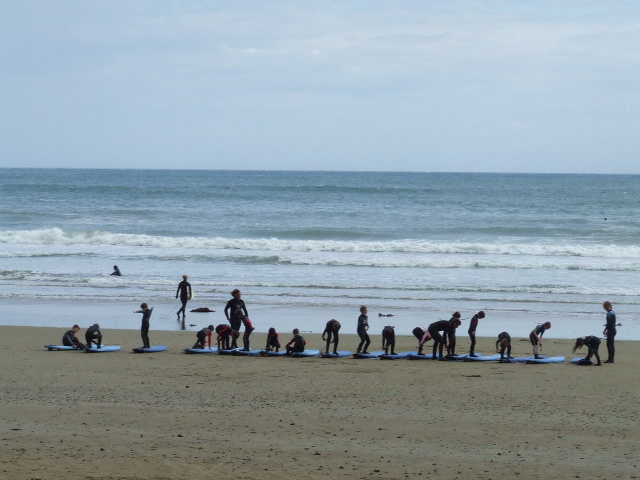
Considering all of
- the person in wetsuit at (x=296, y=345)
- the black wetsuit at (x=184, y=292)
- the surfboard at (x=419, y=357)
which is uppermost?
the black wetsuit at (x=184, y=292)

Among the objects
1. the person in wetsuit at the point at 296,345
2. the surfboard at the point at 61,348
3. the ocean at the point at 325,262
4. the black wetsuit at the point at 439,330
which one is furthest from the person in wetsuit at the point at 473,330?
the surfboard at the point at 61,348

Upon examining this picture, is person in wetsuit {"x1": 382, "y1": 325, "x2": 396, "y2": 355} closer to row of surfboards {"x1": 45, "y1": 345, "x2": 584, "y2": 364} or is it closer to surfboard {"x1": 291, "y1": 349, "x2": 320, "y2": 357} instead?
row of surfboards {"x1": 45, "y1": 345, "x2": 584, "y2": 364}

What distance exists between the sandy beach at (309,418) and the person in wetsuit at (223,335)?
81cm

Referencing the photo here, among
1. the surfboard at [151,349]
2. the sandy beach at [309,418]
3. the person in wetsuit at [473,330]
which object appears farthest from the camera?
the surfboard at [151,349]

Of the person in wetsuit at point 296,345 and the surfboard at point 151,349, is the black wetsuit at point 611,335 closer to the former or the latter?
the person in wetsuit at point 296,345

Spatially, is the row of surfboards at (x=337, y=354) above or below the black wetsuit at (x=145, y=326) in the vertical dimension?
below

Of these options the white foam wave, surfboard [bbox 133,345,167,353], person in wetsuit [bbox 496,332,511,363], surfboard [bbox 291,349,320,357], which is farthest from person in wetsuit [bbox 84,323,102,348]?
the white foam wave

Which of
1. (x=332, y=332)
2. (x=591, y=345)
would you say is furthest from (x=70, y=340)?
(x=591, y=345)

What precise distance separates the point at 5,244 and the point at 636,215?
43920 millimetres

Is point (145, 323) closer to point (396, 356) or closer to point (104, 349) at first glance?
point (104, 349)

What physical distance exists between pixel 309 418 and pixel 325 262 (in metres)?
20.9

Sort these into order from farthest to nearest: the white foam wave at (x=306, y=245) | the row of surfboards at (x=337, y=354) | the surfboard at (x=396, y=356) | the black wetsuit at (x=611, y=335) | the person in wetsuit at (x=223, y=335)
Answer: the white foam wave at (x=306, y=245), the person in wetsuit at (x=223, y=335), the surfboard at (x=396, y=356), the row of surfboards at (x=337, y=354), the black wetsuit at (x=611, y=335)

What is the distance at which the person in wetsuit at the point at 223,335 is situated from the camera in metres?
16.1

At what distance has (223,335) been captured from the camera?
1612 cm
